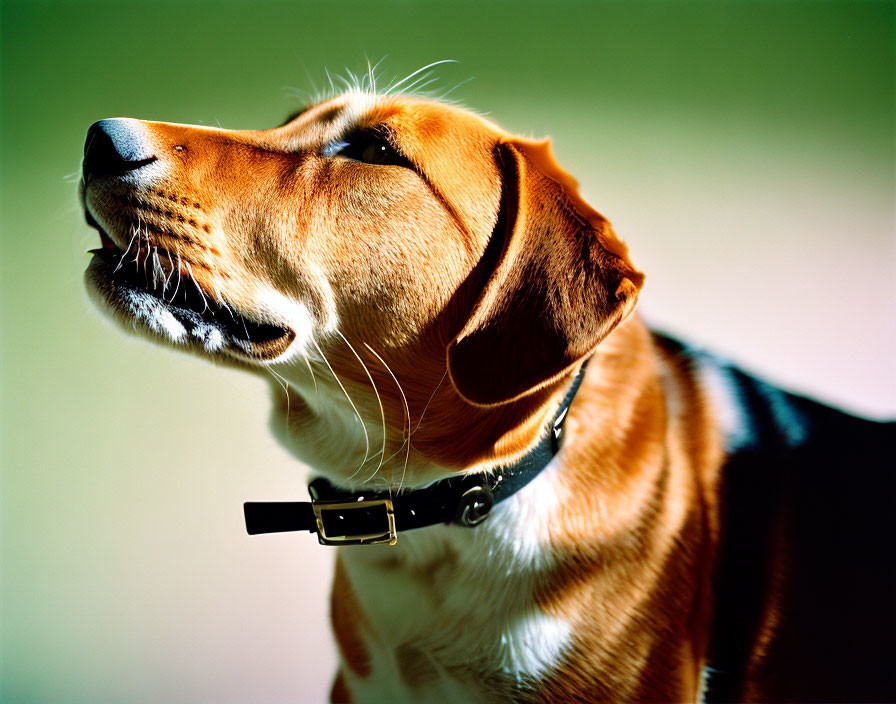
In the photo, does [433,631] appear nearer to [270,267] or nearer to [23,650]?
[270,267]

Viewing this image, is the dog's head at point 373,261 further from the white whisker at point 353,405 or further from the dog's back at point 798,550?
the dog's back at point 798,550

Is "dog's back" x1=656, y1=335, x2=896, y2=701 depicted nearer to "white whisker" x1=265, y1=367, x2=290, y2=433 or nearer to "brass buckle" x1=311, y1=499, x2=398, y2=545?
"brass buckle" x1=311, y1=499, x2=398, y2=545

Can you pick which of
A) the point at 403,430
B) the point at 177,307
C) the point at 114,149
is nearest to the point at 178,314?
the point at 177,307

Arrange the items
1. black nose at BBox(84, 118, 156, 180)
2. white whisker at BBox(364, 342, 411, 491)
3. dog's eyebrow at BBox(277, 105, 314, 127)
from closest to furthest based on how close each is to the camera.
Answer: black nose at BBox(84, 118, 156, 180) < white whisker at BBox(364, 342, 411, 491) < dog's eyebrow at BBox(277, 105, 314, 127)

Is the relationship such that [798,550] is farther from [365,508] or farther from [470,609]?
[365,508]

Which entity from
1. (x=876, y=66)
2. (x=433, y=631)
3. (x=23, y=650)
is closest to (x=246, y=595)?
(x=23, y=650)

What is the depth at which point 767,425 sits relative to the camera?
0.99m

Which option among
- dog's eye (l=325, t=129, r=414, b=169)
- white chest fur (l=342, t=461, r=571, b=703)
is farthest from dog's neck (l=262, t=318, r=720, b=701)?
dog's eye (l=325, t=129, r=414, b=169)

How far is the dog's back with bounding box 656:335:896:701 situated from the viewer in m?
0.89

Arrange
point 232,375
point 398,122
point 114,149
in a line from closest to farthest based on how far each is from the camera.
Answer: point 114,149
point 398,122
point 232,375

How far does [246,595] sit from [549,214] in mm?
1066

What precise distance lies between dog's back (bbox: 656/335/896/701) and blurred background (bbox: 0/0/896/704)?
38cm

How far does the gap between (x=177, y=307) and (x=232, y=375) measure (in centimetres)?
56

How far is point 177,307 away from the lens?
69 centimetres
